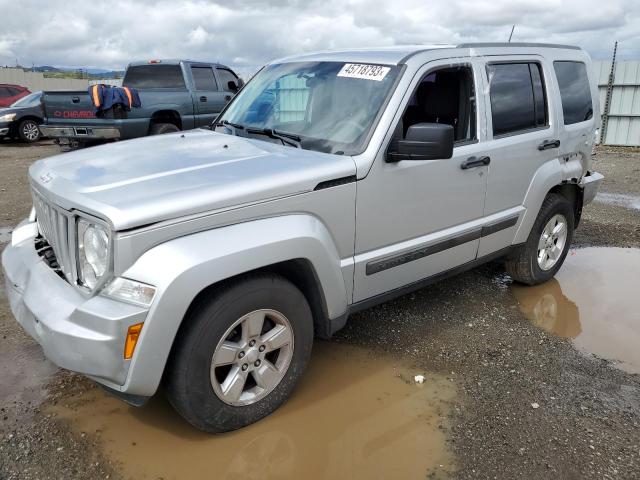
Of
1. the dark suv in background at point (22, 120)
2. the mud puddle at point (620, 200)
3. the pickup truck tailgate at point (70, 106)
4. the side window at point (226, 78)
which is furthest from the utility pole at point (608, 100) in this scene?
the dark suv in background at point (22, 120)

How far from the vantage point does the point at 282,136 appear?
3.36 metres

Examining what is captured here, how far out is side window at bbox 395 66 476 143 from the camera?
3.69m

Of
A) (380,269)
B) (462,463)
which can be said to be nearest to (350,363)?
(380,269)

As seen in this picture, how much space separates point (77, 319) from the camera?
7.45 ft

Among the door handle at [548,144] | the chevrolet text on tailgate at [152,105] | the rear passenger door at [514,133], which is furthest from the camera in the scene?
the chevrolet text on tailgate at [152,105]

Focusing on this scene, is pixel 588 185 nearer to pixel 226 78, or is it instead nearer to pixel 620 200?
pixel 620 200

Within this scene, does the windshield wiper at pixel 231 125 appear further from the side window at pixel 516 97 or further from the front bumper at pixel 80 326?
the side window at pixel 516 97

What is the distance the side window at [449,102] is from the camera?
369cm

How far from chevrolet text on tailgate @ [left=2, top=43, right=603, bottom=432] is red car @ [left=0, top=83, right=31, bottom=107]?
16.5 metres

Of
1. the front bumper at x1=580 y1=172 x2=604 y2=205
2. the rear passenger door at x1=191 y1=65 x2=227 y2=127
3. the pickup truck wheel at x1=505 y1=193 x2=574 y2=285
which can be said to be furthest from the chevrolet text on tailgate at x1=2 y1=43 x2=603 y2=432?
the rear passenger door at x1=191 y1=65 x2=227 y2=127

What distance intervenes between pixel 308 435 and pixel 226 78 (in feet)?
33.1

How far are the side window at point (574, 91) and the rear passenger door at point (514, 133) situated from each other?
21 centimetres

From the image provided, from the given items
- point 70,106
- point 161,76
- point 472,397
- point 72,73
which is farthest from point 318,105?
point 72,73

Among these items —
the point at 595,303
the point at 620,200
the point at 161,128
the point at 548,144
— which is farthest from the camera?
the point at 161,128
